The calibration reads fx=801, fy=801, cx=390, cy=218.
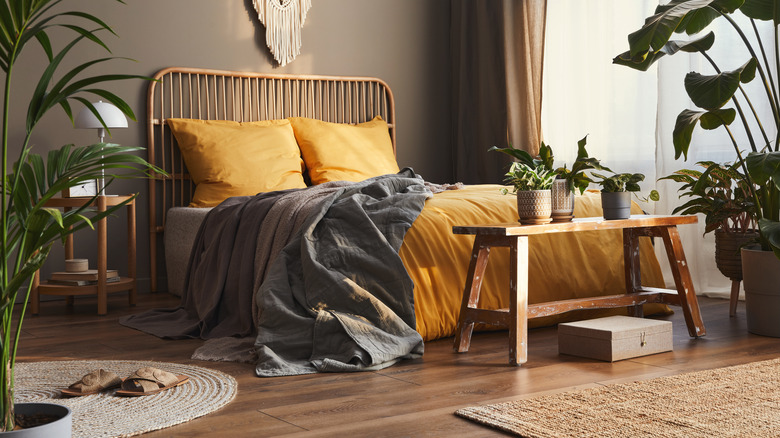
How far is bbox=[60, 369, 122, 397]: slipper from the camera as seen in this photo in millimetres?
2248

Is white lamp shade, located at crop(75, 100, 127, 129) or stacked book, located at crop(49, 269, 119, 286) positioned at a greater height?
white lamp shade, located at crop(75, 100, 127, 129)

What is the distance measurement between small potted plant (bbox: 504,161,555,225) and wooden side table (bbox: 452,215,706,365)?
70mm

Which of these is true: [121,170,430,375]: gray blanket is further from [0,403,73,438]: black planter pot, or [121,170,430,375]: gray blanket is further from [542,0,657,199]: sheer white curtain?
[542,0,657,199]: sheer white curtain

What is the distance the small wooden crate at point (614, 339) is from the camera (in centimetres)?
263

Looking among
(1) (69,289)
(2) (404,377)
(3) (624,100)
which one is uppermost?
(3) (624,100)

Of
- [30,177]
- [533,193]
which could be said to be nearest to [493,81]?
[533,193]

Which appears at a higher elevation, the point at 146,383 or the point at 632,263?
the point at 632,263

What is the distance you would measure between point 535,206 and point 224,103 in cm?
262

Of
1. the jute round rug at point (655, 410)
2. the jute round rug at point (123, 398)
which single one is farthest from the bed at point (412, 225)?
the jute round rug at point (655, 410)

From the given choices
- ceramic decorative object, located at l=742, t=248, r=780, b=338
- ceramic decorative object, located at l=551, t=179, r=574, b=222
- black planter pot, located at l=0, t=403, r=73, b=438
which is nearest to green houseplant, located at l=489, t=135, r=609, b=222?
ceramic decorative object, located at l=551, t=179, r=574, b=222

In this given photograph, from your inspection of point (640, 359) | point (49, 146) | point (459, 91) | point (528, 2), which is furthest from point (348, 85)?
point (640, 359)

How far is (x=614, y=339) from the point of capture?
8.57ft

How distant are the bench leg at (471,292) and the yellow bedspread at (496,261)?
19 cm

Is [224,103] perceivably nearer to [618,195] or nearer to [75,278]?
[75,278]
